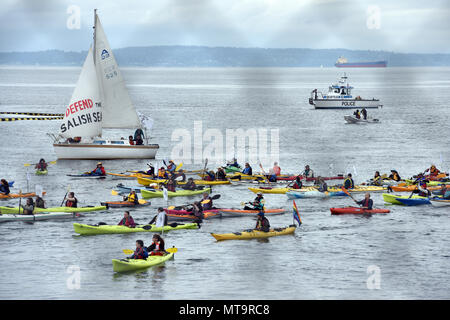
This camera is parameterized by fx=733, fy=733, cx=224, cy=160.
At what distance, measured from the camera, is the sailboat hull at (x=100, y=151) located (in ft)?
250

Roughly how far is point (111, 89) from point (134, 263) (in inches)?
1613

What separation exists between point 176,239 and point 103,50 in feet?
114

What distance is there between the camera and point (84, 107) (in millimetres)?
74250

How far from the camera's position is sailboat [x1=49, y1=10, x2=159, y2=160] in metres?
73.8

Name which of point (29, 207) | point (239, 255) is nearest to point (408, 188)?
point (239, 255)

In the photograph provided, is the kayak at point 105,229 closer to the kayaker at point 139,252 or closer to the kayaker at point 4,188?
the kayaker at point 139,252

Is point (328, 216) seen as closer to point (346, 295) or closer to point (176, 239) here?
point (176, 239)

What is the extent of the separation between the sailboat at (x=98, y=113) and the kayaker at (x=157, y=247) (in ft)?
122

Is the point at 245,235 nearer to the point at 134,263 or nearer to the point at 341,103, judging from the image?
the point at 134,263

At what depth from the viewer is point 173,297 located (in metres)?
34.0

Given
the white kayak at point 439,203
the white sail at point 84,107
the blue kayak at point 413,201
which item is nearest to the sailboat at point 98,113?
the white sail at point 84,107

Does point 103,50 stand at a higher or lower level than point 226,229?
higher
